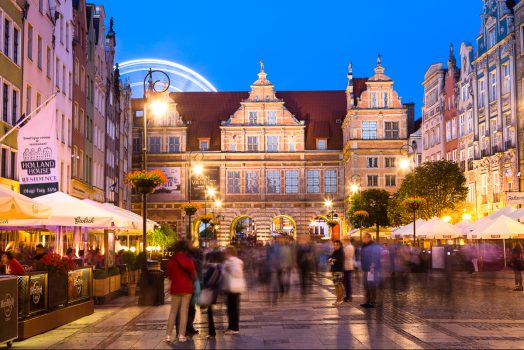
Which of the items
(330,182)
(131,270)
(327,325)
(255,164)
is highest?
(255,164)

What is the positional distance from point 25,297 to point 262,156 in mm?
67566

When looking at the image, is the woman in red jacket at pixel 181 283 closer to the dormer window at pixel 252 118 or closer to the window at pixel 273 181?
the dormer window at pixel 252 118

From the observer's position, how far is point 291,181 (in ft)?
274

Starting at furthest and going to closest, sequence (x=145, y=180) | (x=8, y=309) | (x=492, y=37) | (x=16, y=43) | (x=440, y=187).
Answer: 1. (x=440, y=187)
2. (x=492, y=37)
3. (x=16, y=43)
4. (x=145, y=180)
5. (x=8, y=309)

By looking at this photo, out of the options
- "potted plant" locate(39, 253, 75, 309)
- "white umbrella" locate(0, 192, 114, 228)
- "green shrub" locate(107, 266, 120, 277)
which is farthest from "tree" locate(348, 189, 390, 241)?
"potted plant" locate(39, 253, 75, 309)

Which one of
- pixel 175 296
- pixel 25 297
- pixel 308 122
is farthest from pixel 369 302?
pixel 308 122

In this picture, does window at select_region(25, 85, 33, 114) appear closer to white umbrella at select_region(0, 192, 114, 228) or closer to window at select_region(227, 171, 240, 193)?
white umbrella at select_region(0, 192, 114, 228)

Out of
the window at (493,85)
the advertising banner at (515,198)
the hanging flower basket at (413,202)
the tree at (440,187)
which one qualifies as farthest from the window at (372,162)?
the advertising banner at (515,198)

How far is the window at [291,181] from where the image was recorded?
273 ft

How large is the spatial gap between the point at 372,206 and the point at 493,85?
68.3 ft

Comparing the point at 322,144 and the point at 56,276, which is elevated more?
the point at 322,144

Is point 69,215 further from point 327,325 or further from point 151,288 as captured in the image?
point 327,325

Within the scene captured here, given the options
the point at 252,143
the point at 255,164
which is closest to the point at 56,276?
the point at 252,143

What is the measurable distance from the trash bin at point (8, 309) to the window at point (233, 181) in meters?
69.0
